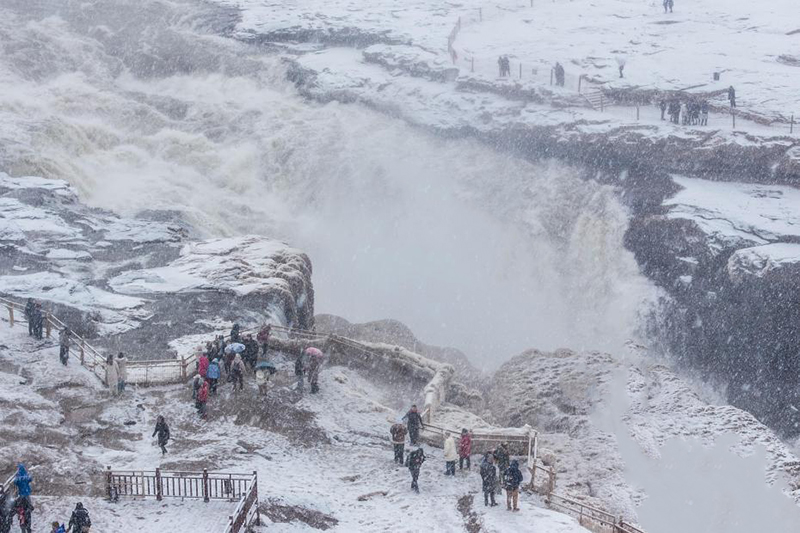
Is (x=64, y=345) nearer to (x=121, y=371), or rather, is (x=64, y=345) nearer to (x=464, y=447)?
(x=121, y=371)

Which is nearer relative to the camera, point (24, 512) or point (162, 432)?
point (24, 512)

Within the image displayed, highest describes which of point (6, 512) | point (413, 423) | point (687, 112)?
point (687, 112)

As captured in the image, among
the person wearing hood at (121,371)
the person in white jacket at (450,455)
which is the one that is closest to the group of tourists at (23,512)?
the person wearing hood at (121,371)

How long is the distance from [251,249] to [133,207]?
1176 cm

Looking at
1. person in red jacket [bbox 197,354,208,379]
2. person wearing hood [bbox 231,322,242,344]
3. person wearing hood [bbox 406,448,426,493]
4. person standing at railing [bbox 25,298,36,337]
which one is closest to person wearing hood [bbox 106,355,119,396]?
person in red jacket [bbox 197,354,208,379]

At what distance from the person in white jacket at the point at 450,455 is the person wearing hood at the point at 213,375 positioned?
6.16 m

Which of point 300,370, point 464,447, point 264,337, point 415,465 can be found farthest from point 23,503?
point 264,337

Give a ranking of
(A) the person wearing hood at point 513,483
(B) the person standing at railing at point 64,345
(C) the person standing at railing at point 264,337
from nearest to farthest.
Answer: (A) the person wearing hood at point 513,483 → (B) the person standing at railing at point 64,345 → (C) the person standing at railing at point 264,337

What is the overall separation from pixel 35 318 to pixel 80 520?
399 inches

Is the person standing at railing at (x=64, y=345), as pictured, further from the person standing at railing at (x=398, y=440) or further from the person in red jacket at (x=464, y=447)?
the person in red jacket at (x=464, y=447)

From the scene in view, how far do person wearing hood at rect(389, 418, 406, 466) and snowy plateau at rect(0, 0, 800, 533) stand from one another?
0.44 meters

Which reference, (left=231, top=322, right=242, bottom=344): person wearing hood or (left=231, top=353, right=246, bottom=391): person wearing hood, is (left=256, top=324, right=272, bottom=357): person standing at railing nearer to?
(left=231, top=322, right=242, bottom=344): person wearing hood

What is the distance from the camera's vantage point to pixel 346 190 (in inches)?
1973

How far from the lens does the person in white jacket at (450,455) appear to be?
760 inches
